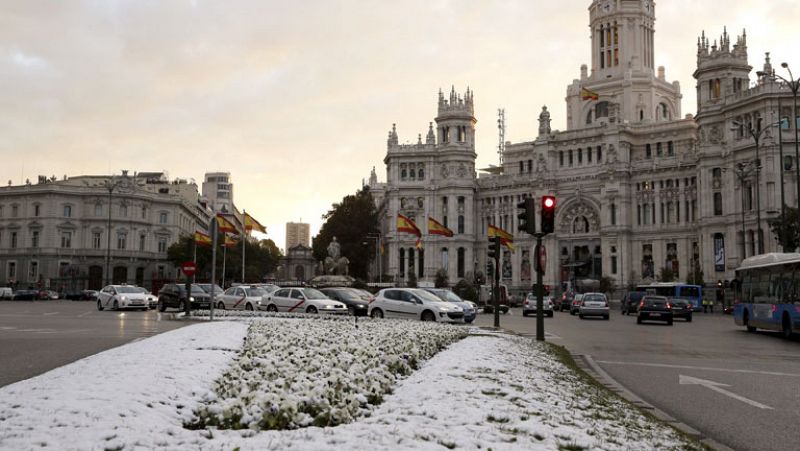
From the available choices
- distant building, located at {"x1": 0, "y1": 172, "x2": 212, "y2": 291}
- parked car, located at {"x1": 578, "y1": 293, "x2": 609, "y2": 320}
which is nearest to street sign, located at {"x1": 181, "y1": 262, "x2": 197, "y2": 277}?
parked car, located at {"x1": 578, "y1": 293, "x2": 609, "y2": 320}

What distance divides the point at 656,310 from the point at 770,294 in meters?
8.48

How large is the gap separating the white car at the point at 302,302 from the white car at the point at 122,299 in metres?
10.0

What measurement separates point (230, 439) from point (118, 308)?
36331 millimetres

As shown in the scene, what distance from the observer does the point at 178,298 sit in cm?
3694

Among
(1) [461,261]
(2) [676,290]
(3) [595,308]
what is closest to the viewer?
(3) [595,308]

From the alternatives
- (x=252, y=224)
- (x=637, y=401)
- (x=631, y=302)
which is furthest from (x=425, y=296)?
(x=631, y=302)

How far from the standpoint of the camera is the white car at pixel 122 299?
39219 mm

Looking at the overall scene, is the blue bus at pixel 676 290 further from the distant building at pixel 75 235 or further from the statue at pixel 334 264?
the distant building at pixel 75 235

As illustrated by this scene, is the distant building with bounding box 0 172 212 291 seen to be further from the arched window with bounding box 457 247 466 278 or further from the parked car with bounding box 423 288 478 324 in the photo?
the parked car with bounding box 423 288 478 324

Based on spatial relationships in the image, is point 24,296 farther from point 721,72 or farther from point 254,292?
point 721,72

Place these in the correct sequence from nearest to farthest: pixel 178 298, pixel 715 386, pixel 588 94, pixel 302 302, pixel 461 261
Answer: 1. pixel 715 386
2. pixel 302 302
3. pixel 178 298
4. pixel 588 94
5. pixel 461 261

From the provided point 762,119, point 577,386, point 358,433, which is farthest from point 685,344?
point 762,119

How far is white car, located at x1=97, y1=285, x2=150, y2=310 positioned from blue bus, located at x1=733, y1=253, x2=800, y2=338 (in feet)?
99.8

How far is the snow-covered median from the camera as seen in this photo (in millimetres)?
5820
